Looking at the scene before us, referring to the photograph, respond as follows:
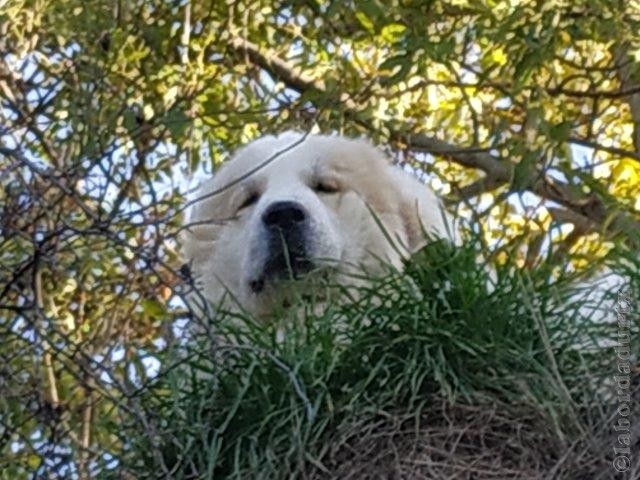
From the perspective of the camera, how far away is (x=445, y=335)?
3.32 metres

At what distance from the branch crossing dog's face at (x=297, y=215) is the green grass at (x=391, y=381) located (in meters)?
0.90

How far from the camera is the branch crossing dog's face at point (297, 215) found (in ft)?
15.3

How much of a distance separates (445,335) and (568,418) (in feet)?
1.03

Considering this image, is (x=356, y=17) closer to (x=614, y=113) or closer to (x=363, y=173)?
(x=614, y=113)

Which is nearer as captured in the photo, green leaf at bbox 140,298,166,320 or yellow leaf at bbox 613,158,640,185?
green leaf at bbox 140,298,166,320

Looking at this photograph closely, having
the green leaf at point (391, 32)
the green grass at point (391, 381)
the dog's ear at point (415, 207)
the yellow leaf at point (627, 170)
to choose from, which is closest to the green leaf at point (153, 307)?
the dog's ear at point (415, 207)

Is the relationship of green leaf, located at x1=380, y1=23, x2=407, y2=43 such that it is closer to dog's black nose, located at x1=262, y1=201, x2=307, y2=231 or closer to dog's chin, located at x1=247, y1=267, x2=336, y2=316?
dog's black nose, located at x1=262, y1=201, x2=307, y2=231

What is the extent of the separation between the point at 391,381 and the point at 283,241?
1.34m

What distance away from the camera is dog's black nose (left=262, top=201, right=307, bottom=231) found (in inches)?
186

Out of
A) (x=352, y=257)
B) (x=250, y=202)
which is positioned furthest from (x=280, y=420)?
(x=250, y=202)

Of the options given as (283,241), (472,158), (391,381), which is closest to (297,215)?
(283,241)

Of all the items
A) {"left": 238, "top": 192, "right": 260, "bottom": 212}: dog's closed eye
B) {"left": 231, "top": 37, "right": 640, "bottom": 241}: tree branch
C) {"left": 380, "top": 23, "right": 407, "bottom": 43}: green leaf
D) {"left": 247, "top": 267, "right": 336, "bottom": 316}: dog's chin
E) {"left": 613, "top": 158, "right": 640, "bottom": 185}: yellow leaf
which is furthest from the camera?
{"left": 613, "top": 158, "right": 640, "bottom": 185}: yellow leaf

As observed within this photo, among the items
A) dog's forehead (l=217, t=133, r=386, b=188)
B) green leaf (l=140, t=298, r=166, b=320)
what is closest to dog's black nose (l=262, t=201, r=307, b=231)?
dog's forehead (l=217, t=133, r=386, b=188)

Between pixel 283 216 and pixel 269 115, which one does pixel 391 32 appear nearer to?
pixel 269 115
